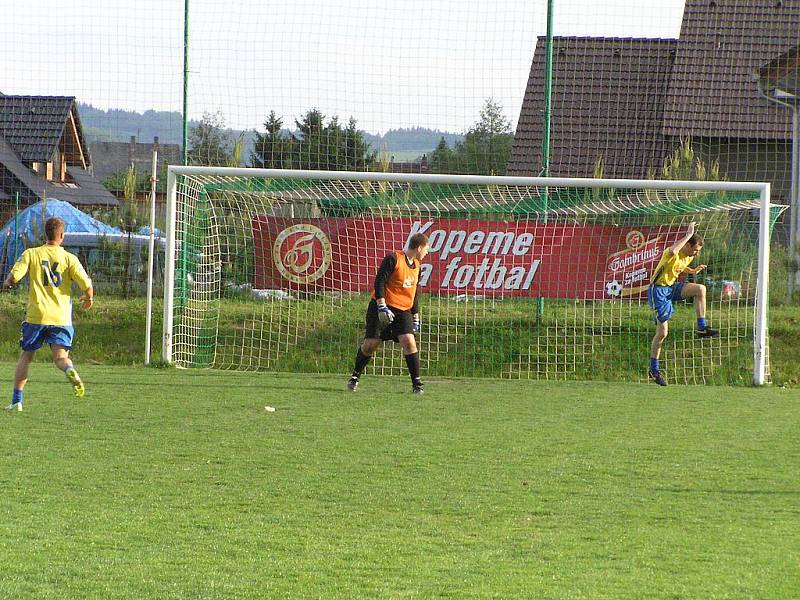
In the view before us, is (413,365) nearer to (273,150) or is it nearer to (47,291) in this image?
(47,291)

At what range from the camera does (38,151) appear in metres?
26.6

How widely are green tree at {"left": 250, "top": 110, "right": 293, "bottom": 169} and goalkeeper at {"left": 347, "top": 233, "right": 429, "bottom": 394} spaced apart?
4.58m

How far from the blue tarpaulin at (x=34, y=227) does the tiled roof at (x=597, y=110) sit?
6768 mm

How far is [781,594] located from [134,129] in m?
12.3

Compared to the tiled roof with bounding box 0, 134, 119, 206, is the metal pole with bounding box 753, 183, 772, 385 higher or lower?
lower

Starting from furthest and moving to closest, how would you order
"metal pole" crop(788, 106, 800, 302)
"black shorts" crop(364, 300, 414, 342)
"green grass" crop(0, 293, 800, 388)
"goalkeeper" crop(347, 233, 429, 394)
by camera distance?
1. "metal pole" crop(788, 106, 800, 302)
2. "green grass" crop(0, 293, 800, 388)
3. "black shorts" crop(364, 300, 414, 342)
4. "goalkeeper" crop(347, 233, 429, 394)

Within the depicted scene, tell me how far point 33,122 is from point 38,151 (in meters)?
3.27

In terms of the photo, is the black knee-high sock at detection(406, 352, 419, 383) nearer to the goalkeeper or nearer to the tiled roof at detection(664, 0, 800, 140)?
the goalkeeper

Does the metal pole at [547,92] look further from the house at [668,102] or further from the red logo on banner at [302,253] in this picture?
the red logo on banner at [302,253]

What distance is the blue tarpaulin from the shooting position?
18328 mm

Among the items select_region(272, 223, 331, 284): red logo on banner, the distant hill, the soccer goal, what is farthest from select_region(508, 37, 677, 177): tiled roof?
select_region(272, 223, 331, 284): red logo on banner

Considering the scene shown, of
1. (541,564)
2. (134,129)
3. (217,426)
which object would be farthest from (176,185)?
(541,564)

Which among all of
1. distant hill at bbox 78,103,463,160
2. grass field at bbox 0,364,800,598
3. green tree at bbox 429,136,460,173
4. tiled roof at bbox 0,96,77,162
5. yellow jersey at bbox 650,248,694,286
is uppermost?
tiled roof at bbox 0,96,77,162

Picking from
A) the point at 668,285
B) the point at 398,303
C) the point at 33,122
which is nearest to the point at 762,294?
the point at 668,285
